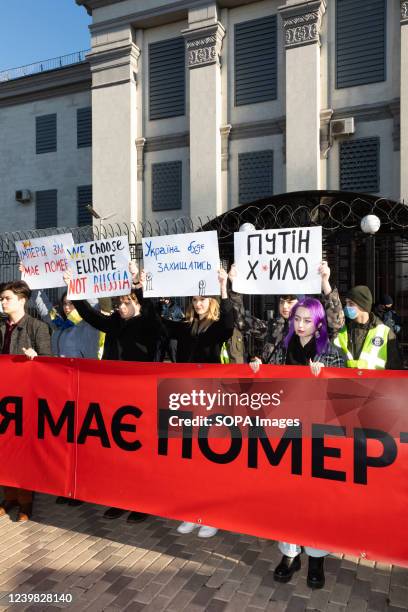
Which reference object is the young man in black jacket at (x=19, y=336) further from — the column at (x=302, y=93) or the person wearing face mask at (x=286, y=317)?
the column at (x=302, y=93)

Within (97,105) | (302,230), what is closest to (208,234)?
(302,230)

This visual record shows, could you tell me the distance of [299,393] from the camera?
3254 mm

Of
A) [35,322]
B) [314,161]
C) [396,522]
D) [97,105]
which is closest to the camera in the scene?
[396,522]

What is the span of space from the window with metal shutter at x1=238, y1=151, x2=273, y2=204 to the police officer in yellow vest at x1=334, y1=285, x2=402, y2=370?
40.4ft

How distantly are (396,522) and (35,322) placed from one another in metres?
3.37

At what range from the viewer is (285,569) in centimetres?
334

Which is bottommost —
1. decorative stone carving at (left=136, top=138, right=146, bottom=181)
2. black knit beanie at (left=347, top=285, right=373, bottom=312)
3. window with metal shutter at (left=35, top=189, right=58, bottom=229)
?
black knit beanie at (left=347, top=285, right=373, bottom=312)

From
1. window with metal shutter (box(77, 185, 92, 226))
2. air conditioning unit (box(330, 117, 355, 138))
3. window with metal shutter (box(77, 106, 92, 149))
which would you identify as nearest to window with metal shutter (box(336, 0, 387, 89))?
air conditioning unit (box(330, 117, 355, 138))

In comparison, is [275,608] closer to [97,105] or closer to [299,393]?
[299,393]

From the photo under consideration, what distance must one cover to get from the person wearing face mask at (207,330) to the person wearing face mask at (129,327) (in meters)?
0.33

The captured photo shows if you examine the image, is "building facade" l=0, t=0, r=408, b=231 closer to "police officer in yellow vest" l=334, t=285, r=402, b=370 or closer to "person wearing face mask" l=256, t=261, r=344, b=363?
"person wearing face mask" l=256, t=261, r=344, b=363

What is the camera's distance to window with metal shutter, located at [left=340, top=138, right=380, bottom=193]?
14.5 meters

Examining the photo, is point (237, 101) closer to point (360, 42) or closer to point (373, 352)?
point (360, 42)

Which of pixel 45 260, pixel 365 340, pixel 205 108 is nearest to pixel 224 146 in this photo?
pixel 205 108
